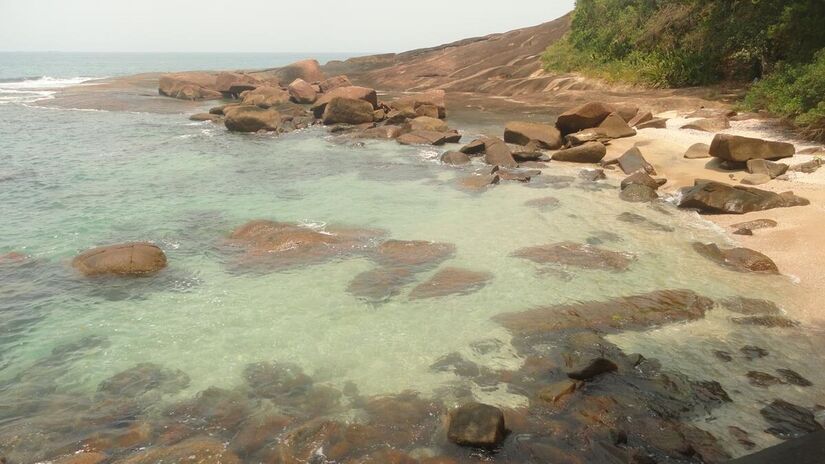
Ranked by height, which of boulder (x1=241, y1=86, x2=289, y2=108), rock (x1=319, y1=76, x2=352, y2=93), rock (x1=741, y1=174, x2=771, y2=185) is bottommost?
rock (x1=741, y1=174, x2=771, y2=185)

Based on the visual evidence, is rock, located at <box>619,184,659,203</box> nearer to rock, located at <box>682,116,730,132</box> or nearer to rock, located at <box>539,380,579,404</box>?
rock, located at <box>682,116,730,132</box>

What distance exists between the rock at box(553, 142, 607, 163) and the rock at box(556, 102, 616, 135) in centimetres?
241

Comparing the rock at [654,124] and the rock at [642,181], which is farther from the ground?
the rock at [654,124]

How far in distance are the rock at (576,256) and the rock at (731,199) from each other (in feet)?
10.5

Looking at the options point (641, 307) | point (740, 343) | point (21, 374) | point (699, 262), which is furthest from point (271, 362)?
point (699, 262)

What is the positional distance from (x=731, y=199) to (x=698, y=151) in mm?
4255

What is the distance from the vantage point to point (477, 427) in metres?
5.03

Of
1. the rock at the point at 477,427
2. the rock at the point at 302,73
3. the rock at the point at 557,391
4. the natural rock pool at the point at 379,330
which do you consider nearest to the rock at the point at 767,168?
the natural rock pool at the point at 379,330

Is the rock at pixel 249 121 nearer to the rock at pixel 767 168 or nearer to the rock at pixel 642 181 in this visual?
the rock at pixel 642 181

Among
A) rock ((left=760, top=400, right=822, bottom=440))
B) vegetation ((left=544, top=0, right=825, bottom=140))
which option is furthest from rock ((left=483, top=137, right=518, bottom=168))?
rock ((left=760, top=400, right=822, bottom=440))

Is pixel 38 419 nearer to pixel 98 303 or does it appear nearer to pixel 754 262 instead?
pixel 98 303

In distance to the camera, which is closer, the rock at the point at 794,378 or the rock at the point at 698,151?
the rock at the point at 794,378

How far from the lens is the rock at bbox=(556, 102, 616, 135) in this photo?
19.0m

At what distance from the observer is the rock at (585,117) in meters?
19.0
